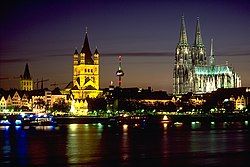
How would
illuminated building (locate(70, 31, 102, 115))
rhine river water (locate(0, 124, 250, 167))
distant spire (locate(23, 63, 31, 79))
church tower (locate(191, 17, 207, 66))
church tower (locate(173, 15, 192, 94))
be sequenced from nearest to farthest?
rhine river water (locate(0, 124, 250, 167)), illuminated building (locate(70, 31, 102, 115)), church tower (locate(173, 15, 192, 94)), church tower (locate(191, 17, 207, 66)), distant spire (locate(23, 63, 31, 79))

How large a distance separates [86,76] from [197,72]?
26.8 metres

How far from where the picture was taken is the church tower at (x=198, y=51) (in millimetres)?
139875

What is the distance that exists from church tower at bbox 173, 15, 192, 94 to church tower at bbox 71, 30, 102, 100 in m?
19.0

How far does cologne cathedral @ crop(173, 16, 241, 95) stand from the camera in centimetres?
13712

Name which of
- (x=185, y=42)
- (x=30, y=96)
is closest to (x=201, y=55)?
(x=185, y=42)

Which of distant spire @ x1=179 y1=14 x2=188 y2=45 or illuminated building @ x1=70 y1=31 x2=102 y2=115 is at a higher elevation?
distant spire @ x1=179 y1=14 x2=188 y2=45

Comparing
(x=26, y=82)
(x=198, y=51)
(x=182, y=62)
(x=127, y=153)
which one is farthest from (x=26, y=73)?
(x=127, y=153)

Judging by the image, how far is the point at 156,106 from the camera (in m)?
125

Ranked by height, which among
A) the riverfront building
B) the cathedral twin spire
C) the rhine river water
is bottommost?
the rhine river water

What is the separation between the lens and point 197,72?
13838 cm

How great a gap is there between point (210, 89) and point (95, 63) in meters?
29.4

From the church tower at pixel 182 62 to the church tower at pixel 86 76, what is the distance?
19.0 m

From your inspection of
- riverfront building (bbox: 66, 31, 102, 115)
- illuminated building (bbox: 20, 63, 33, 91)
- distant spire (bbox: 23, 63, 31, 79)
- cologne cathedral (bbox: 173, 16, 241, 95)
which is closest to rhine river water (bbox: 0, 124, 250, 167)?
riverfront building (bbox: 66, 31, 102, 115)

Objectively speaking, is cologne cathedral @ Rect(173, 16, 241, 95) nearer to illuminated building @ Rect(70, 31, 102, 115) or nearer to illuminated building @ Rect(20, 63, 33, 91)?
illuminated building @ Rect(70, 31, 102, 115)
